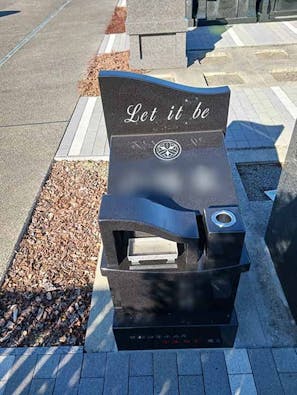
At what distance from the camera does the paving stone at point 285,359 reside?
280cm

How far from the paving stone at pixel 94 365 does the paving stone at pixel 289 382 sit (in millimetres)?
1600

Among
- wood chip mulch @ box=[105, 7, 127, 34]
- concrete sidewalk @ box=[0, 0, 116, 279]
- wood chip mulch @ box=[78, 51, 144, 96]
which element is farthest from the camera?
wood chip mulch @ box=[105, 7, 127, 34]

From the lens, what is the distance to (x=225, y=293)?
270cm

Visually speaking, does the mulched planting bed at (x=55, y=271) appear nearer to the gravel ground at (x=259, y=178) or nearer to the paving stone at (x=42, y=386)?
the paving stone at (x=42, y=386)

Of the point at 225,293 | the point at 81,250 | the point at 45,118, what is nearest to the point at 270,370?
the point at 225,293

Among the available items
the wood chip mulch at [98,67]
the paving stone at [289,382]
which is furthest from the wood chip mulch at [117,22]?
the paving stone at [289,382]

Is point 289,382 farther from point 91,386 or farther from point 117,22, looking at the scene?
point 117,22

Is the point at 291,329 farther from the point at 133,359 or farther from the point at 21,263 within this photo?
the point at 21,263

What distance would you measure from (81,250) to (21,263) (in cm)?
76

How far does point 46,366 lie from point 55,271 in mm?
1117

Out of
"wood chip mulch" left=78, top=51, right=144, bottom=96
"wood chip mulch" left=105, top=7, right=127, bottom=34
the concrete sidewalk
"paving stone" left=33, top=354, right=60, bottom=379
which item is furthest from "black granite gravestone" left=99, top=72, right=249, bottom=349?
"wood chip mulch" left=105, top=7, right=127, bottom=34

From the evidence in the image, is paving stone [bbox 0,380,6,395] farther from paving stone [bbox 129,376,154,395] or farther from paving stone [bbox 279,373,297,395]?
paving stone [bbox 279,373,297,395]

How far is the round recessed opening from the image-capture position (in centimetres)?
229

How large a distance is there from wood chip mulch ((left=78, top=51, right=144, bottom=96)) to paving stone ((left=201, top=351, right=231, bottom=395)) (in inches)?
272
